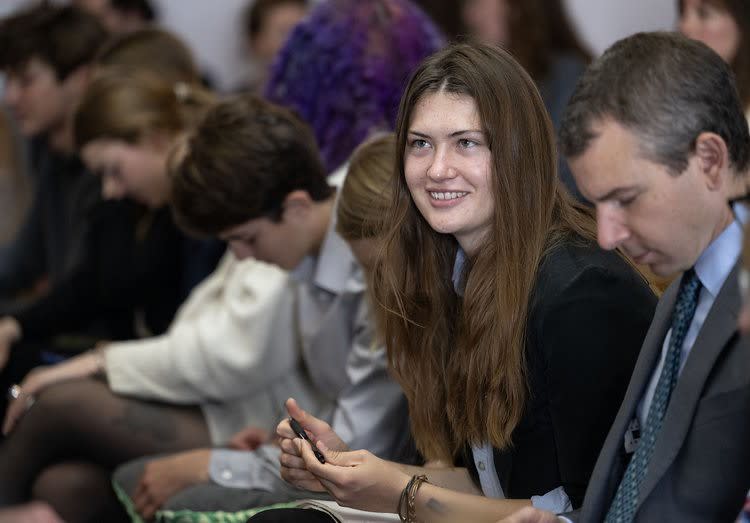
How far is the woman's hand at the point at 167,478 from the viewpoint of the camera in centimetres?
205

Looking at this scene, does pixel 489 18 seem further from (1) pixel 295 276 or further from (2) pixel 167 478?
(2) pixel 167 478

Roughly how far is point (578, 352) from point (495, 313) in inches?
5.2

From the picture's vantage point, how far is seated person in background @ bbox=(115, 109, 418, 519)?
1977 millimetres

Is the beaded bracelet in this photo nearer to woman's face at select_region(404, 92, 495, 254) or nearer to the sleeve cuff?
the sleeve cuff

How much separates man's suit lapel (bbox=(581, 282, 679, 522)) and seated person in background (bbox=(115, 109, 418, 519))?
577 millimetres

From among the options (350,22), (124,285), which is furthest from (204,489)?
(350,22)

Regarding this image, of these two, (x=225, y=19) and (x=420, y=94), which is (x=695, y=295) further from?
(x=225, y=19)

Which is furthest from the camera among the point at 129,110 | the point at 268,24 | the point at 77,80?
the point at 268,24

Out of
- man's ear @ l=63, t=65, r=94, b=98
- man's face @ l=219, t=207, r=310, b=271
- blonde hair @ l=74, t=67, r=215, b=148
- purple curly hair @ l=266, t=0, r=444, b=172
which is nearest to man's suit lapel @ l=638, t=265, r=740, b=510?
man's face @ l=219, t=207, r=310, b=271

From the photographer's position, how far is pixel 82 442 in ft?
7.63

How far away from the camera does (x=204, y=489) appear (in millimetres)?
1962

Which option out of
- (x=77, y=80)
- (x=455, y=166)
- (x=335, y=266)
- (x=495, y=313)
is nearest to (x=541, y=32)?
(x=77, y=80)

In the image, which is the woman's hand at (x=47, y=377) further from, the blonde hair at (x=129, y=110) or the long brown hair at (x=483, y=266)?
the long brown hair at (x=483, y=266)

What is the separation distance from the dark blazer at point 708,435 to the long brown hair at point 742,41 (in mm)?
1252
